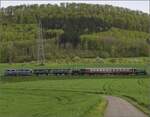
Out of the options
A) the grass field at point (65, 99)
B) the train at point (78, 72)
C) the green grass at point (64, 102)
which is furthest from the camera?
the train at point (78, 72)

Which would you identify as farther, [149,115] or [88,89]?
[88,89]

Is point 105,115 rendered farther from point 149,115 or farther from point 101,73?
point 101,73

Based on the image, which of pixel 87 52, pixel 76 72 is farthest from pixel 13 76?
pixel 87 52

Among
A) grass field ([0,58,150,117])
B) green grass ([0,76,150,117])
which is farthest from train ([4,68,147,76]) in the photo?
green grass ([0,76,150,117])

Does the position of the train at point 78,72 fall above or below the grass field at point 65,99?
below

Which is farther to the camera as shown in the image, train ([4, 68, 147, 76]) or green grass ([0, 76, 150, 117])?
train ([4, 68, 147, 76])

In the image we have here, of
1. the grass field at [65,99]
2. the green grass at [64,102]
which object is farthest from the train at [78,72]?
the green grass at [64,102]

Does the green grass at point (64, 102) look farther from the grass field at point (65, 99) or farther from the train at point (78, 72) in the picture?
the train at point (78, 72)

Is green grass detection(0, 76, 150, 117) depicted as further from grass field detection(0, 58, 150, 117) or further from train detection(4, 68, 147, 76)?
train detection(4, 68, 147, 76)

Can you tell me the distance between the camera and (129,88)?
59281 mm

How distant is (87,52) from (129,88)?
134384mm

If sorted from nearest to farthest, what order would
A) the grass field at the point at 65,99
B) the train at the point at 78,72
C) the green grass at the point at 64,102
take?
the green grass at the point at 64,102 < the grass field at the point at 65,99 < the train at the point at 78,72

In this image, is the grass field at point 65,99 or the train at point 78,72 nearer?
the grass field at point 65,99

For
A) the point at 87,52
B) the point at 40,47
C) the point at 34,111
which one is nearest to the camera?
the point at 34,111
